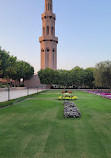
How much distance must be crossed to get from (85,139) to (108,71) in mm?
35862

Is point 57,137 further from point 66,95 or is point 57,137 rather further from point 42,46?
point 42,46

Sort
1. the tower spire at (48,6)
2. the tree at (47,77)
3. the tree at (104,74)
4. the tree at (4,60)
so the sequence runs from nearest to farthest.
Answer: the tree at (104,74) → the tree at (4,60) → the tree at (47,77) → the tower spire at (48,6)

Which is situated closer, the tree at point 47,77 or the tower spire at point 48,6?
the tree at point 47,77

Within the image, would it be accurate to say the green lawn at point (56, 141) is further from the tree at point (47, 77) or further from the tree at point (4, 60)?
the tree at point (47, 77)

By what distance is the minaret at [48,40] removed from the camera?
82188mm

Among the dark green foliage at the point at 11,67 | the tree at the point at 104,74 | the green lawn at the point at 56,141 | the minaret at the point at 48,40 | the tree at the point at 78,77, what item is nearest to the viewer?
the green lawn at the point at 56,141

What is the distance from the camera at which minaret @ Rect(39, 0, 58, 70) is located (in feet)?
270

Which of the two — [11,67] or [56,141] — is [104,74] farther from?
[56,141]

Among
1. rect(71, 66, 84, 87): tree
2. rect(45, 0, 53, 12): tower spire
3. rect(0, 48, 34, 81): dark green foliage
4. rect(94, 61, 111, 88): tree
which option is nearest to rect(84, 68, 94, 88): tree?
rect(71, 66, 84, 87): tree

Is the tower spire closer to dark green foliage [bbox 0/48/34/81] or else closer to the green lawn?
dark green foliage [bbox 0/48/34/81]

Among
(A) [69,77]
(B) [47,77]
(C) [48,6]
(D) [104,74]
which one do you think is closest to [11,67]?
(B) [47,77]

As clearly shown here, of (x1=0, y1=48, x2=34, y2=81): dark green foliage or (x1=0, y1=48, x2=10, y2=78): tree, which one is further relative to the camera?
(x1=0, y1=48, x2=34, y2=81): dark green foliage

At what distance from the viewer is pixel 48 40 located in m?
81.9

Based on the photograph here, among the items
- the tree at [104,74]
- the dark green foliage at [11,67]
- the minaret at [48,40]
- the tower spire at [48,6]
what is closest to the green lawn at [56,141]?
the tree at [104,74]
